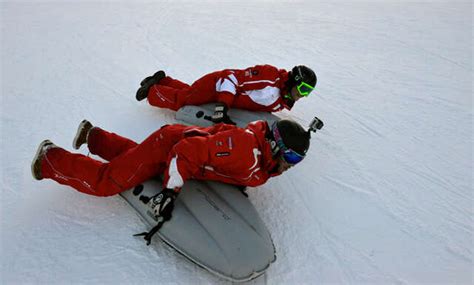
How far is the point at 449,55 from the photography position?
6.80 metres

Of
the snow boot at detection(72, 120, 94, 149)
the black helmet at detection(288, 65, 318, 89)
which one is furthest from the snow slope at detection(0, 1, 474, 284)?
the black helmet at detection(288, 65, 318, 89)

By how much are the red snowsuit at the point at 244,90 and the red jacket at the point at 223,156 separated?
1.39 meters

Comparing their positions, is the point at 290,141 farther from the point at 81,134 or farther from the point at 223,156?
the point at 81,134

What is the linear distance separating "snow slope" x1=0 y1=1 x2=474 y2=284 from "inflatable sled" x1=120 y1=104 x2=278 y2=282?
0.15 m

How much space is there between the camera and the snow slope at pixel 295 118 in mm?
3090

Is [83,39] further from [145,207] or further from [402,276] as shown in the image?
[402,276]

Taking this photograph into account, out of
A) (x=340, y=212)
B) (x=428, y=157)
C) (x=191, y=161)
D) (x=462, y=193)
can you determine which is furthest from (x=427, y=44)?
(x=191, y=161)

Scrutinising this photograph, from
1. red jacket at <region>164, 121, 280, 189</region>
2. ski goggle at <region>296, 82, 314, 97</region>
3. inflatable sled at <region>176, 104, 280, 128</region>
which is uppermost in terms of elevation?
ski goggle at <region>296, 82, 314, 97</region>

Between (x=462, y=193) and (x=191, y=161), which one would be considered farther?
(x=462, y=193)

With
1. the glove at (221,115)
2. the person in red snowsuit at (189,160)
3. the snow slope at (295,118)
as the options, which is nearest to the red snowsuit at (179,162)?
the person in red snowsuit at (189,160)

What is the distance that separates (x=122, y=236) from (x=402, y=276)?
7.04 ft

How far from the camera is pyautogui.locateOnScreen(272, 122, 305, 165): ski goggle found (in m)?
2.91

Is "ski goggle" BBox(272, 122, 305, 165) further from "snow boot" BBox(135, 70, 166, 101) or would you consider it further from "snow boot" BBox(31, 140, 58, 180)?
"snow boot" BBox(135, 70, 166, 101)

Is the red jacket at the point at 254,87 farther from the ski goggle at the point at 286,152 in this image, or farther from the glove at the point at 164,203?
the glove at the point at 164,203
